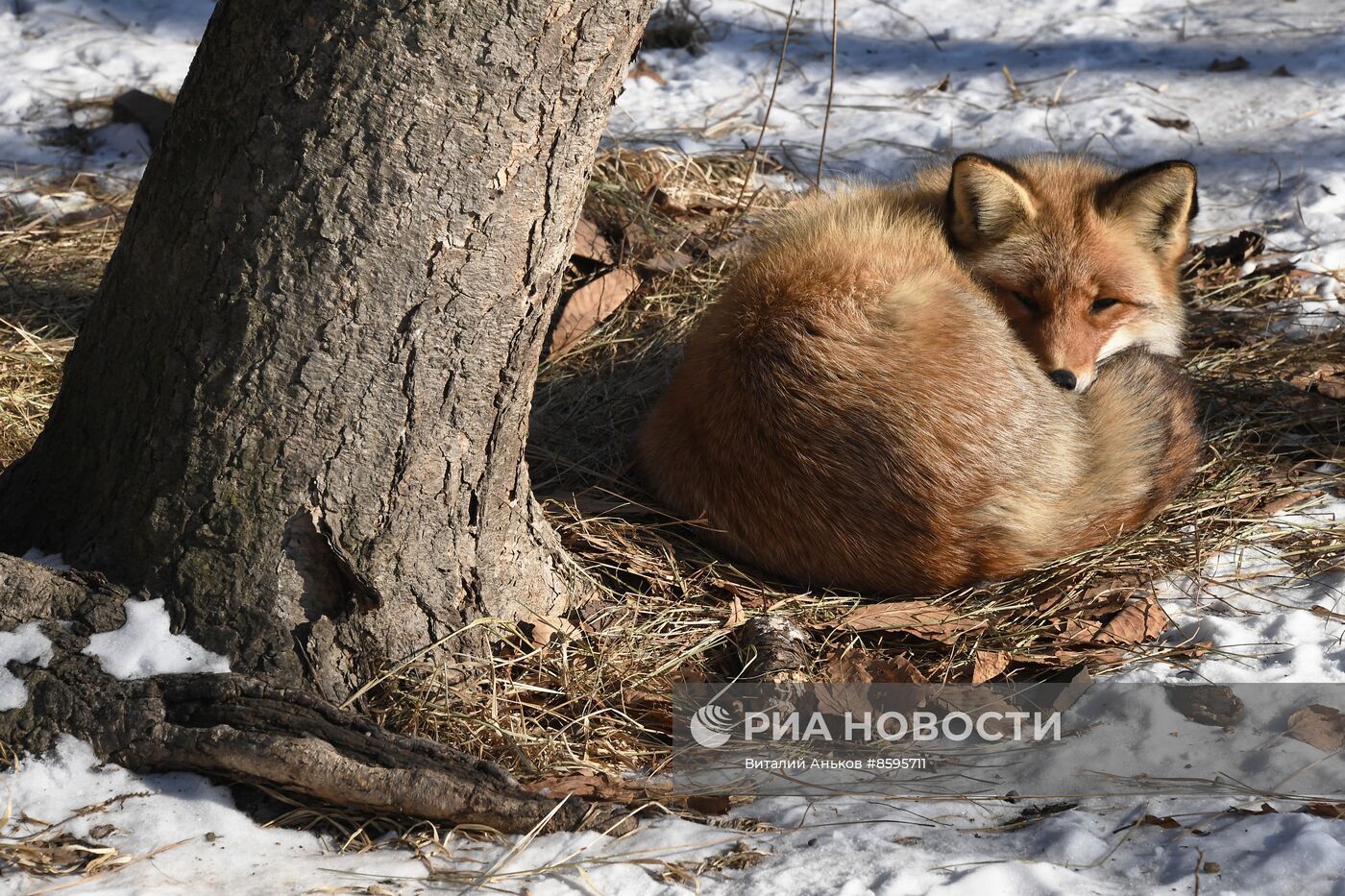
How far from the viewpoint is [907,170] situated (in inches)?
201

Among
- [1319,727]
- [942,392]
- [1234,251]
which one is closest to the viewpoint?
[1319,727]

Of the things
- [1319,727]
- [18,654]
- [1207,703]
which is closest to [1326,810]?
[1319,727]

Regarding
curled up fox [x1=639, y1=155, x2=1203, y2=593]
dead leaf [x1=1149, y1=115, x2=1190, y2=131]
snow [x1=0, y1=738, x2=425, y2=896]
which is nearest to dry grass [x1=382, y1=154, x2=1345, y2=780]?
curled up fox [x1=639, y1=155, x2=1203, y2=593]

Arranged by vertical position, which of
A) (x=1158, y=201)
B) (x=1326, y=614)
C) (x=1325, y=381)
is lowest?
(x=1326, y=614)

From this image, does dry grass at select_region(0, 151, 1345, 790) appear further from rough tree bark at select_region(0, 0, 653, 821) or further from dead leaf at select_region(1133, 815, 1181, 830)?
dead leaf at select_region(1133, 815, 1181, 830)

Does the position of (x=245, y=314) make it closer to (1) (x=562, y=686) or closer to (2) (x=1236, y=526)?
(1) (x=562, y=686)

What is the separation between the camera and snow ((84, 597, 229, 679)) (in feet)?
7.28

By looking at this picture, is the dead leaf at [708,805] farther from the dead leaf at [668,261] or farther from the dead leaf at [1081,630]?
the dead leaf at [668,261]

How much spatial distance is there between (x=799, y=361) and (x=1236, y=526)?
1.47 m

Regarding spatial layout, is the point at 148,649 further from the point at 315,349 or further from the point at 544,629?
the point at 544,629

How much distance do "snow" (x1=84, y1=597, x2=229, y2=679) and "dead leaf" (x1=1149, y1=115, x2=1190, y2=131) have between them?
5.19 m

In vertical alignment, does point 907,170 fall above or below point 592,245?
Answer: above

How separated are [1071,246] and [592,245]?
193 cm

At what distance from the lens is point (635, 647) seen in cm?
275
